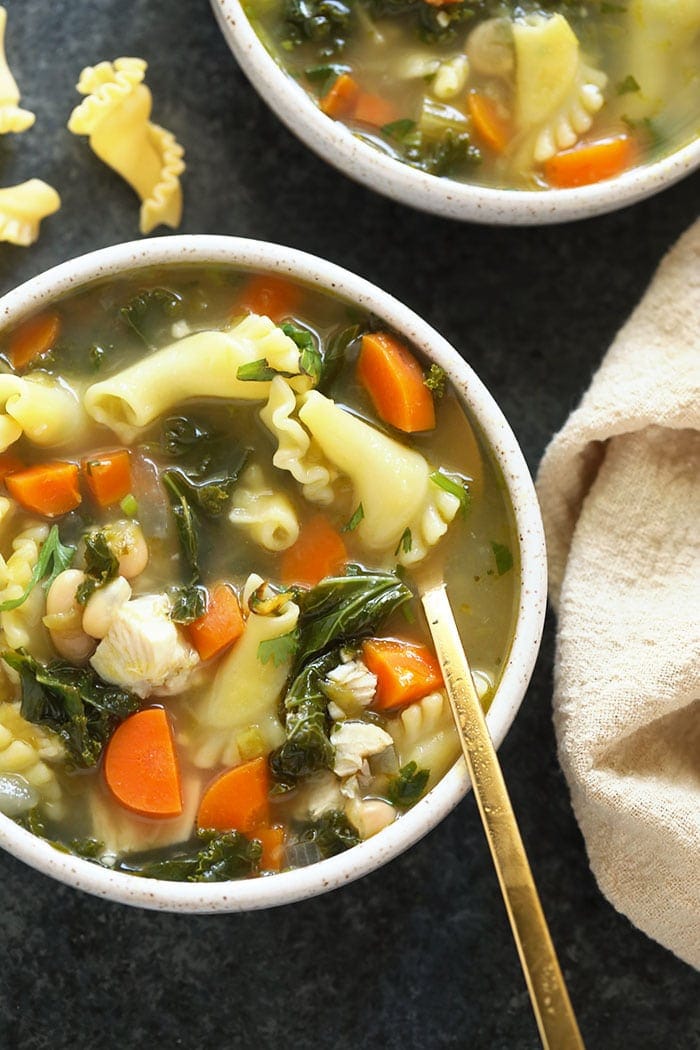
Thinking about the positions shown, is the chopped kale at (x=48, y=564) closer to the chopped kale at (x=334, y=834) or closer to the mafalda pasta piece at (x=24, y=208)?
the chopped kale at (x=334, y=834)

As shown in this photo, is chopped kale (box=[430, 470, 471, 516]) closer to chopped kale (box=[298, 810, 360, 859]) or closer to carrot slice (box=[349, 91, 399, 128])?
chopped kale (box=[298, 810, 360, 859])

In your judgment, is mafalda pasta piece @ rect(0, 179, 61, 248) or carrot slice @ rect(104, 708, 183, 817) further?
mafalda pasta piece @ rect(0, 179, 61, 248)

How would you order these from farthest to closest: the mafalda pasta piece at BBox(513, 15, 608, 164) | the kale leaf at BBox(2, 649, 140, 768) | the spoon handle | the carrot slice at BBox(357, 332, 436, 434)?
the mafalda pasta piece at BBox(513, 15, 608, 164) → the carrot slice at BBox(357, 332, 436, 434) → the kale leaf at BBox(2, 649, 140, 768) → the spoon handle

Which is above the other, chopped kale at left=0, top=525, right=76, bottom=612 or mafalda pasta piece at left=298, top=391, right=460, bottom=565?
mafalda pasta piece at left=298, top=391, right=460, bottom=565

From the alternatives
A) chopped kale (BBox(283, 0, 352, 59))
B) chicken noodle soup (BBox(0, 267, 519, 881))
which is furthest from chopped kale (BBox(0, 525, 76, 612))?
chopped kale (BBox(283, 0, 352, 59))

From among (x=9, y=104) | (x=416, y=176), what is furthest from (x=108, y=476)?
(x=9, y=104)

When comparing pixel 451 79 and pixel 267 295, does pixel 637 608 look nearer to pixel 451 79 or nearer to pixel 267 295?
pixel 267 295
